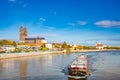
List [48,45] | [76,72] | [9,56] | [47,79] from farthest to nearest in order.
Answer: [48,45]
[9,56]
[76,72]
[47,79]

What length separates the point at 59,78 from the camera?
30.3m

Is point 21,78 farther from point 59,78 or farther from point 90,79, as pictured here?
point 90,79

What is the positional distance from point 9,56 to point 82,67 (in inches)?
1907

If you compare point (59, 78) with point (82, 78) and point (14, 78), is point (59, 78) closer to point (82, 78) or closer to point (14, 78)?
point (82, 78)

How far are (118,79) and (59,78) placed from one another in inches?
303

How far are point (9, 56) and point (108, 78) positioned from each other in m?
52.0

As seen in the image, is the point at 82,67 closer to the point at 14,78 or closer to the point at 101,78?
the point at 101,78

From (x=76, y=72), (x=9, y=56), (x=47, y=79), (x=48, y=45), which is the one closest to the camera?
(x=47, y=79)

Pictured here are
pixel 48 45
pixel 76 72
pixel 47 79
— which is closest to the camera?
pixel 47 79

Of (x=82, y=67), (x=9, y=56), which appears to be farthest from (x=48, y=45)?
(x=82, y=67)

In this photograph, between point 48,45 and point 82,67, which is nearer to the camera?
point 82,67

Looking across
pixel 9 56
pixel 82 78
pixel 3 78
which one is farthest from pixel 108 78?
pixel 9 56

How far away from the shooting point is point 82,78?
3027cm

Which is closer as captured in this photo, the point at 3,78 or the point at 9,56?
the point at 3,78
